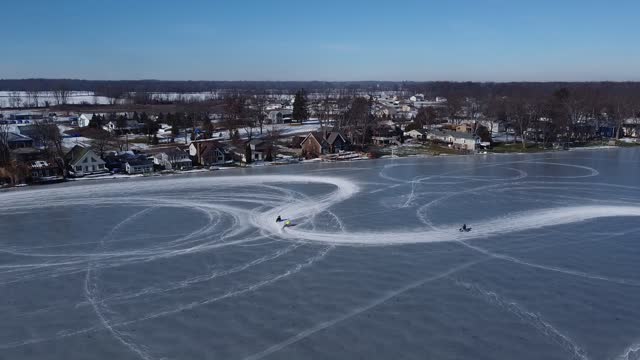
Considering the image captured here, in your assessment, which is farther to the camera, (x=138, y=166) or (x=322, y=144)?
(x=322, y=144)

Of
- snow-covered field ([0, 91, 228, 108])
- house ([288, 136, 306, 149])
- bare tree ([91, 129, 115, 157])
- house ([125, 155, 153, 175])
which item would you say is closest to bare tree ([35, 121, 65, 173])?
bare tree ([91, 129, 115, 157])

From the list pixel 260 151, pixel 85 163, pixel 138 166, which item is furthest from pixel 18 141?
pixel 260 151

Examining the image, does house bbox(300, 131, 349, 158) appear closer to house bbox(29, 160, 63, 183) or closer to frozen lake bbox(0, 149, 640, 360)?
frozen lake bbox(0, 149, 640, 360)

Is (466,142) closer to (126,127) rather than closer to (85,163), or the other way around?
(85,163)

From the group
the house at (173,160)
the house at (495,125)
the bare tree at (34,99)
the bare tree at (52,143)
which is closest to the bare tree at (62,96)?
the bare tree at (34,99)

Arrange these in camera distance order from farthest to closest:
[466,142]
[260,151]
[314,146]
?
[466,142] → [314,146] → [260,151]
